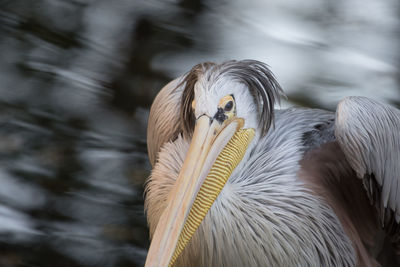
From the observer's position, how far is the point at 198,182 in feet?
4.71

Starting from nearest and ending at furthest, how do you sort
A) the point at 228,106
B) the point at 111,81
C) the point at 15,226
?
1. the point at 228,106
2. the point at 15,226
3. the point at 111,81

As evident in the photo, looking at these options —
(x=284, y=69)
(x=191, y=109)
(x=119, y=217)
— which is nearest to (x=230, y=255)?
(x=191, y=109)

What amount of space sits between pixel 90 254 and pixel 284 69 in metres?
1.18

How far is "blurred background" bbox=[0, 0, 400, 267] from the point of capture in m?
2.59

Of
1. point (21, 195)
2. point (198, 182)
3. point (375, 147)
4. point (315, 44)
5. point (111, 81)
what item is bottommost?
point (21, 195)

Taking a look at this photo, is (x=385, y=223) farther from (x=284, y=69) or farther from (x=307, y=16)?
(x=307, y=16)

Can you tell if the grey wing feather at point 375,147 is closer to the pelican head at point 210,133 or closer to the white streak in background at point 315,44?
the pelican head at point 210,133

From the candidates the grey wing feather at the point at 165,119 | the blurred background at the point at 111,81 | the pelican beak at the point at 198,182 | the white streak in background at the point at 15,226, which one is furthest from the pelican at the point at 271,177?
the white streak in background at the point at 15,226

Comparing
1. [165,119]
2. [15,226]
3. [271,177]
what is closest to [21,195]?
[15,226]

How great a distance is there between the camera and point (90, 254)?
2.58m

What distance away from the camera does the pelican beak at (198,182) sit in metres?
1.35

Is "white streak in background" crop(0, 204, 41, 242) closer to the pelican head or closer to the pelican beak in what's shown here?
the pelican head

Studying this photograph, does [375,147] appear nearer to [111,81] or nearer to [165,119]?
[165,119]

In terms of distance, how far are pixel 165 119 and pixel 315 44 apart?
99cm
